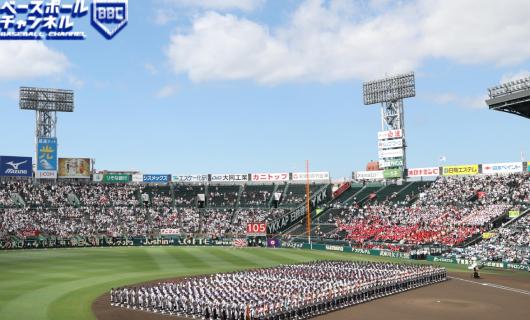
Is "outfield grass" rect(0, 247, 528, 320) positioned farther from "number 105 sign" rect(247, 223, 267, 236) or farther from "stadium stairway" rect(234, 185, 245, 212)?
"stadium stairway" rect(234, 185, 245, 212)

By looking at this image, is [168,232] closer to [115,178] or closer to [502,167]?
[115,178]

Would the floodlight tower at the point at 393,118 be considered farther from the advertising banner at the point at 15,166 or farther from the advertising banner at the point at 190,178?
the advertising banner at the point at 15,166

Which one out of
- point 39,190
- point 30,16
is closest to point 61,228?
point 39,190

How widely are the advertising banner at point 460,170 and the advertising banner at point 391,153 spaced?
275 inches

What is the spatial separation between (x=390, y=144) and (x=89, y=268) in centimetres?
5103

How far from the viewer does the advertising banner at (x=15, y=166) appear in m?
84.2

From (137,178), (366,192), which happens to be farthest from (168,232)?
(366,192)

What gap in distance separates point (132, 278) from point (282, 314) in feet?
64.9

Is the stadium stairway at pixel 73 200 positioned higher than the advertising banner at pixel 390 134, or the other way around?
the advertising banner at pixel 390 134

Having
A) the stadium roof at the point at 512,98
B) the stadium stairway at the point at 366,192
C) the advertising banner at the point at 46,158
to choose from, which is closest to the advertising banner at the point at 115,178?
the advertising banner at the point at 46,158

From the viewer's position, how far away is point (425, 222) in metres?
67.1

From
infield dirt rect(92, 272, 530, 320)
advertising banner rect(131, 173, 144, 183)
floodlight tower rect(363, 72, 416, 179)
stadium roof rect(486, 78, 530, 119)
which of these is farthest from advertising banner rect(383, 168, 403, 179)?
stadium roof rect(486, 78, 530, 119)

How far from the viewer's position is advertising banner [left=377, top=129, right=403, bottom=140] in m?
82.4

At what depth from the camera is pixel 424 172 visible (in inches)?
3265
